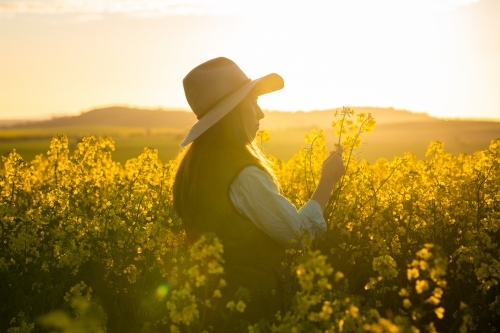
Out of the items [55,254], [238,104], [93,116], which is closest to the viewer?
[238,104]

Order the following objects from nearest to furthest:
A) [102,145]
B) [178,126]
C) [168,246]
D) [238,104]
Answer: [238,104]
[168,246]
[102,145]
[178,126]

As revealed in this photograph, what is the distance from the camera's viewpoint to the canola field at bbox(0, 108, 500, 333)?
9.43 feet

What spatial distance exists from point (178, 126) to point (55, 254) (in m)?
81.9

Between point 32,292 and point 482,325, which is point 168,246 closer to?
point 32,292

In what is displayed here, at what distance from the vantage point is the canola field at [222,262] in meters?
2.87

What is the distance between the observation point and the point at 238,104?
3479 millimetres

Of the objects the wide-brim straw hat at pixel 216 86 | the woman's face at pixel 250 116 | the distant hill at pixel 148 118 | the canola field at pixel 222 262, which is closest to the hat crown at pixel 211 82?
the wide-brim straw hat at pixel 216 86

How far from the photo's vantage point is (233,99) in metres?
3.44

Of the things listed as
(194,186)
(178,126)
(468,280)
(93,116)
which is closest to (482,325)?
(468,280)

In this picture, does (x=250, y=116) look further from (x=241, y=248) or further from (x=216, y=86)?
(x=241, y=248)

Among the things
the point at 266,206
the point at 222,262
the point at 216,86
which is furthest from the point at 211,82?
the point at 222,262

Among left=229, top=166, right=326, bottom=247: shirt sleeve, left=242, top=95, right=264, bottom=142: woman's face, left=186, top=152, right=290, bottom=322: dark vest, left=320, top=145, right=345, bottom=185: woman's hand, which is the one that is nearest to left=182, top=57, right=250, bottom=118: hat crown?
left=242, top=95, right=264, bottom=142: woman's face

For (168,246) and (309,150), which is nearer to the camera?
(168,246)

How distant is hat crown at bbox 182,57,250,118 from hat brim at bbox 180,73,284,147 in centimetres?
7
